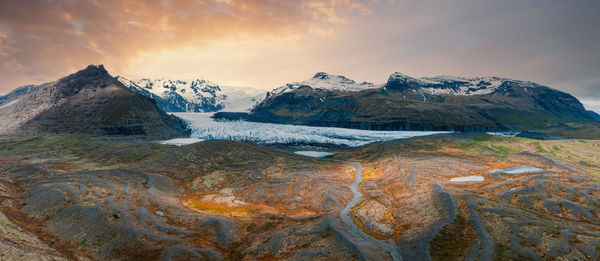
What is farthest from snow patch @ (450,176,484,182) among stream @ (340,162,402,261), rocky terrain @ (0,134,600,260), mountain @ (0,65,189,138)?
mountain @ (0,65,189,138)

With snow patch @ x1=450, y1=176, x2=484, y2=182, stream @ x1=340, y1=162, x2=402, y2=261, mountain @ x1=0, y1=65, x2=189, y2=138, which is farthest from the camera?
mountain @ x1=0, y1=65, x2=189, y2=138

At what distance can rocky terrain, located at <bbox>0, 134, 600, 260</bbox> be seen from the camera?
32250mm

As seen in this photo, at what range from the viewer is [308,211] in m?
51.9

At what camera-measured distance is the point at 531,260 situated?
28.8 metres

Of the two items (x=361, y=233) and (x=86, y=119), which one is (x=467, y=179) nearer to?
(x=361, y=233)

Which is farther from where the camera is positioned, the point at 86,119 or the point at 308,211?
the point at 86,119

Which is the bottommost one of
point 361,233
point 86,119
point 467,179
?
point 361,233

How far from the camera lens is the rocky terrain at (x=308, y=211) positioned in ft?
106

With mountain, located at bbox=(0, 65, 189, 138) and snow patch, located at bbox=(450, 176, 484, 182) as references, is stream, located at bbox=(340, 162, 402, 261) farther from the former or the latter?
mountain, located at bbox=(0, 65, 189, 138)

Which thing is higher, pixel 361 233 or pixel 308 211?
pixel 361 233

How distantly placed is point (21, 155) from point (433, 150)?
176427 mm

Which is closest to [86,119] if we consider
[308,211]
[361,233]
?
[308,211]

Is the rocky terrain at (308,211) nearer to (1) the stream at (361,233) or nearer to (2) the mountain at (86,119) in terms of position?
(1) the stream at (361,233)

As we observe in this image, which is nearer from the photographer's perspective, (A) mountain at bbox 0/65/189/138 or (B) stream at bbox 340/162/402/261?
(B) stream at bbox 340/162/402/261
